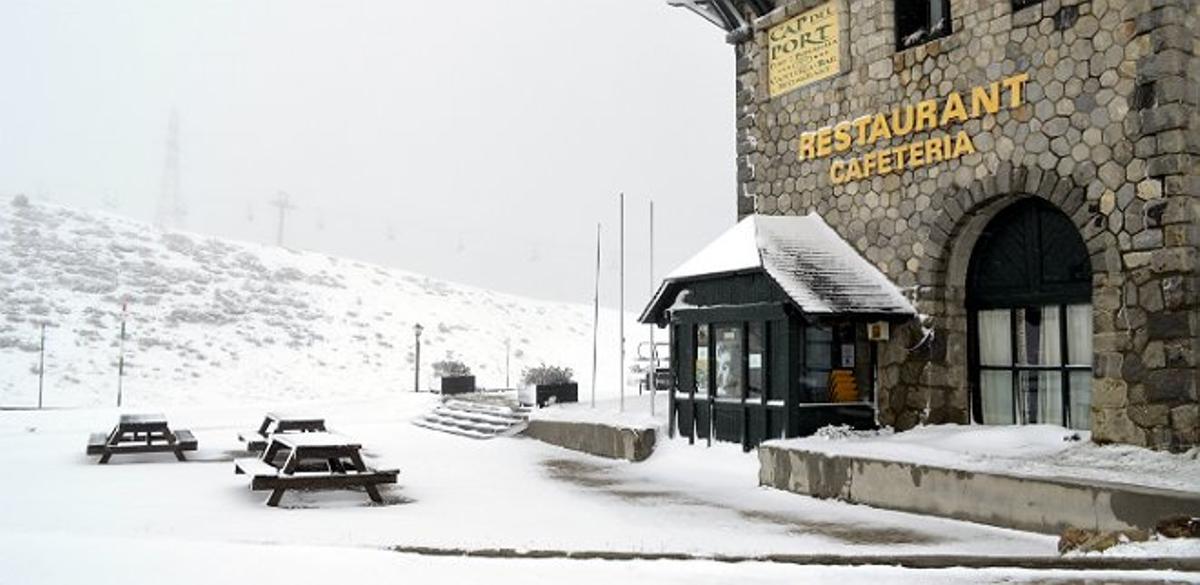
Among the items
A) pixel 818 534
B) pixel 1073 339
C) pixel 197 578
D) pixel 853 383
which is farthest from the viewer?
pixel 853 383

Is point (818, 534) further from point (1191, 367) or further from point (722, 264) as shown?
point (722, 264)

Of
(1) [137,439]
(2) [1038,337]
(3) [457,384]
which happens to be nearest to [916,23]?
(2) [1038,337]

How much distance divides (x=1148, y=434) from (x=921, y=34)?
640 cm

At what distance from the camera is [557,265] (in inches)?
5595

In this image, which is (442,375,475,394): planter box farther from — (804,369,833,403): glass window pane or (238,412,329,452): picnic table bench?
(804,369,833,403): glass window pane

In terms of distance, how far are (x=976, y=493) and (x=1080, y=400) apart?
3.51 meters

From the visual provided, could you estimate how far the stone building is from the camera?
34.6 ft

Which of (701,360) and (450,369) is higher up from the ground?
(701,360)

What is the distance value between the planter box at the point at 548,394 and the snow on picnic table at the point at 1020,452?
35.0 ft

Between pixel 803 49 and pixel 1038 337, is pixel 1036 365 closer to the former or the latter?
pixel 1038 337

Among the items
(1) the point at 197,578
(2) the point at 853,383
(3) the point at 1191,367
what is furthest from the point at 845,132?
(1) the point at 197,578

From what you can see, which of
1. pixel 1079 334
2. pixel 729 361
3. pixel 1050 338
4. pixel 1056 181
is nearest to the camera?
pixel 1056 181

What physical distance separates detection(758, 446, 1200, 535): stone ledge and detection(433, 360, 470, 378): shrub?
71.0 ft

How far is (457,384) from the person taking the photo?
28.7 m
